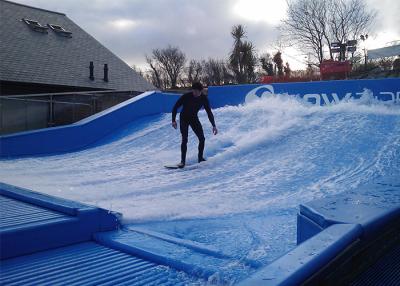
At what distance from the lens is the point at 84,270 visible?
2.25m

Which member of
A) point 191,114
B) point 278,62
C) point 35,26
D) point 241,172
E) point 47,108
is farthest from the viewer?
point 278,62

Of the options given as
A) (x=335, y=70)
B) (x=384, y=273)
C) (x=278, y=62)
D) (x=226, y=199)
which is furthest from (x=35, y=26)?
(x=384, y=273)

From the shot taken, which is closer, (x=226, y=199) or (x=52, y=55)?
(x=226, y=199)

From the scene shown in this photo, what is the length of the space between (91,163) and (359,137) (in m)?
4.39

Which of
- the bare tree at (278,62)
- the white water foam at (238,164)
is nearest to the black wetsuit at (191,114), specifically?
the white water foam at (238,164)

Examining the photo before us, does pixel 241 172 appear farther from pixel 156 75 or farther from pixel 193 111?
pixel 156 75

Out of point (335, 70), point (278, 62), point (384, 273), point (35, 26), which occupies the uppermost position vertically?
point (35, 26)

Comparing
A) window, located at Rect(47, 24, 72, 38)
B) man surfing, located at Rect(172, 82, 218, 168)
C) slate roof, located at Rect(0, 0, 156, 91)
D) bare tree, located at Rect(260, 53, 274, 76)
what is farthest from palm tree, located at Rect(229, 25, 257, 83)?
man surfing, located at Rect(172, 82, 218, 168)

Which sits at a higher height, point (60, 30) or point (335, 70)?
point (60, 30)

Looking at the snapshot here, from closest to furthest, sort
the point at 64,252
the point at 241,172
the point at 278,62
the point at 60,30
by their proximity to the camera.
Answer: the point at 64,252 → the point at 241,172 → the point at 60,30 → the point at 278,62

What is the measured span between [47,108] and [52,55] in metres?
12.1

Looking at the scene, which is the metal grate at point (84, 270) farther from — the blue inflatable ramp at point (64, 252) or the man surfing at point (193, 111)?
the man surfing at point (193, 111)

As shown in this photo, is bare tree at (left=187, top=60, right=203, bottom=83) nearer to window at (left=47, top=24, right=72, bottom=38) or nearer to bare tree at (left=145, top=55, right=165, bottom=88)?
bare tree at (left=145, top=55, right=165, bottom=88)

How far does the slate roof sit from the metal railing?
7895mm
